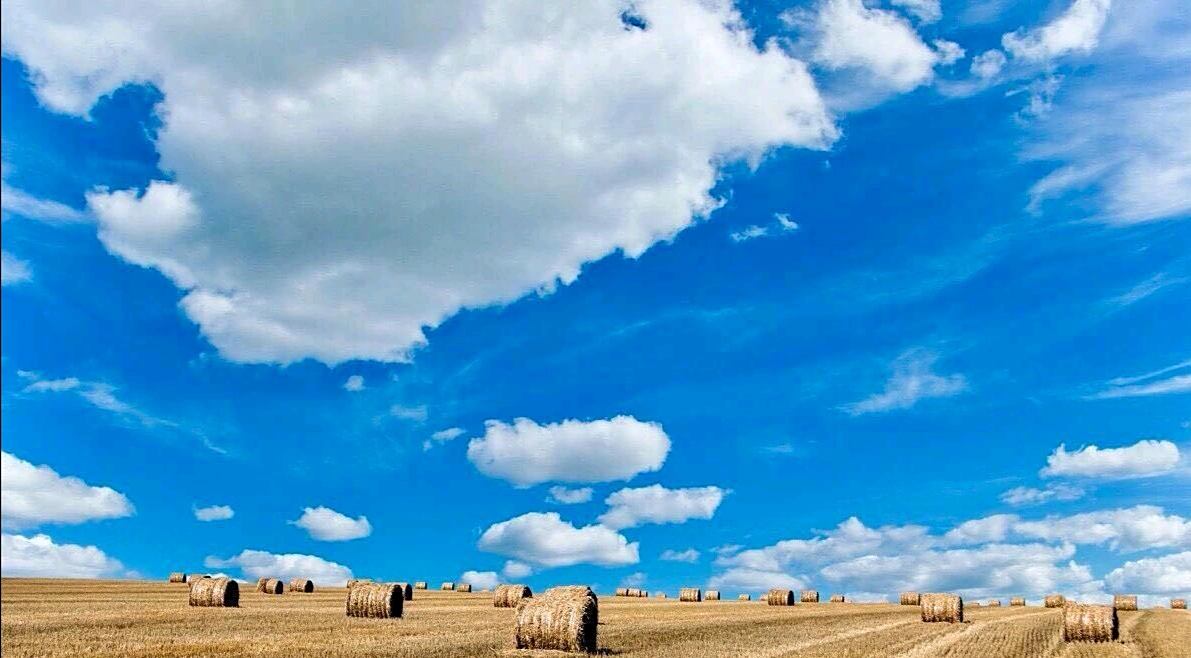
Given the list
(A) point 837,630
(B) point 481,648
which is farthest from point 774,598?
(B) point 481,648

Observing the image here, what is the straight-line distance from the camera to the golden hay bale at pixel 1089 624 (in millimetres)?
31719

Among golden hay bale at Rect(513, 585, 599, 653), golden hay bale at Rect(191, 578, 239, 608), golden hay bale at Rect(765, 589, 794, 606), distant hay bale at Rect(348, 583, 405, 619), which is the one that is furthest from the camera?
golden hay bale at Rect(765, 589, 794, 606)

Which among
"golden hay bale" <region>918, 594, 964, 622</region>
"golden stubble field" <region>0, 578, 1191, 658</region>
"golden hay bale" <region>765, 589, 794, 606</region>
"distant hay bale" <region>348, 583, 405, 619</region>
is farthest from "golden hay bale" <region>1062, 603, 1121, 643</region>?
"golden hay bale" <region>765, 589, 794, 606</region>

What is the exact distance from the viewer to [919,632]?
33750mm

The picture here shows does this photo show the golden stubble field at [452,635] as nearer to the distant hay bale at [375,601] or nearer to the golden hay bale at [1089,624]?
the golden hay bale at [1089,624]

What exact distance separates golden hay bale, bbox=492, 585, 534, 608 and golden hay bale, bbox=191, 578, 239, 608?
12787 millimetres

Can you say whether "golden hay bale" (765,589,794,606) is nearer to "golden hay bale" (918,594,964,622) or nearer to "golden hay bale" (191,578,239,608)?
"golden hay bale" (918,594,964,622)

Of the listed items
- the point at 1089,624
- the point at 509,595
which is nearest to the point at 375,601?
the point at 509,595

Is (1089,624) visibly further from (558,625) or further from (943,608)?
(558,625)

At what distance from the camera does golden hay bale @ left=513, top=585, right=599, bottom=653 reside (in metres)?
24.0

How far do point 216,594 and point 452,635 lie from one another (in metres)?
16.0

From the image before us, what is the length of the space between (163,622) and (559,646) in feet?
43.8

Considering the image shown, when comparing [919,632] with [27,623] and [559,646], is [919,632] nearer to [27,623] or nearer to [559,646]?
[559,646]

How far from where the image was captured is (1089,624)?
3186cm
